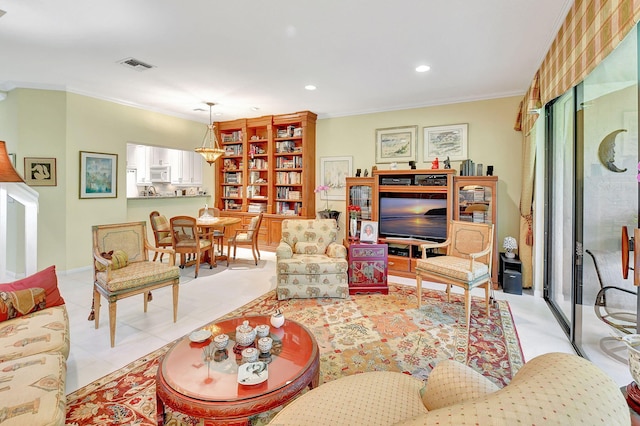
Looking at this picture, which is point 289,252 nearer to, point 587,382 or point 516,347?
point 516,347

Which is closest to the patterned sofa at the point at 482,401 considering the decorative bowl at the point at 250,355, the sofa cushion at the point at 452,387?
the sofa cushion at the point at 452,387

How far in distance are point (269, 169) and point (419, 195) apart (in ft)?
10.3

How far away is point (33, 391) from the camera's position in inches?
54.4

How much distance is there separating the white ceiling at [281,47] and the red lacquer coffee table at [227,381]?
254 cm

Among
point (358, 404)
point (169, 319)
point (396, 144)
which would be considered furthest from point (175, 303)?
point (396, 144)

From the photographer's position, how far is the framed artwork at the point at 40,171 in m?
4.38

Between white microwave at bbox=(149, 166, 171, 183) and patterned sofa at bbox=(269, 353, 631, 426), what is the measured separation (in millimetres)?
6102

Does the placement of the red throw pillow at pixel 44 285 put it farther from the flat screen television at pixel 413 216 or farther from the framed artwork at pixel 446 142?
the framed artwork at pixel 446 142

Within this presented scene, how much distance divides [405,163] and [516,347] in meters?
3.32

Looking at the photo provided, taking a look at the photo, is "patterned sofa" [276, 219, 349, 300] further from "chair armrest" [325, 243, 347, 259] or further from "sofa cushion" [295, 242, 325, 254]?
"sofa cushion" [295, 242, 325, 254]

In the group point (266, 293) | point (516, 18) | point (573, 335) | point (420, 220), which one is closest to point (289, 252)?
point (266, 293)

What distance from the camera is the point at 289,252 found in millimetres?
3871

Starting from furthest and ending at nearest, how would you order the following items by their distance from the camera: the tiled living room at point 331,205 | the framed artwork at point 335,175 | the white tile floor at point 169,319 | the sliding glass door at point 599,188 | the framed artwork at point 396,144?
the framed artwork at point 335,175
the framed artwork at point 396,144
the white tile floor at point 169,319
the sliding glass door at point 599,188
the tiled living room at point 331,205

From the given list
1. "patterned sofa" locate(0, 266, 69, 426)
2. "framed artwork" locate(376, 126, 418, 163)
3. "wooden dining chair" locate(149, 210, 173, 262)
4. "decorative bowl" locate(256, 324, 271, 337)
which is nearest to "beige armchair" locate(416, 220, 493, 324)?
"framed artwork" locate(376, 126, 418, 163)
